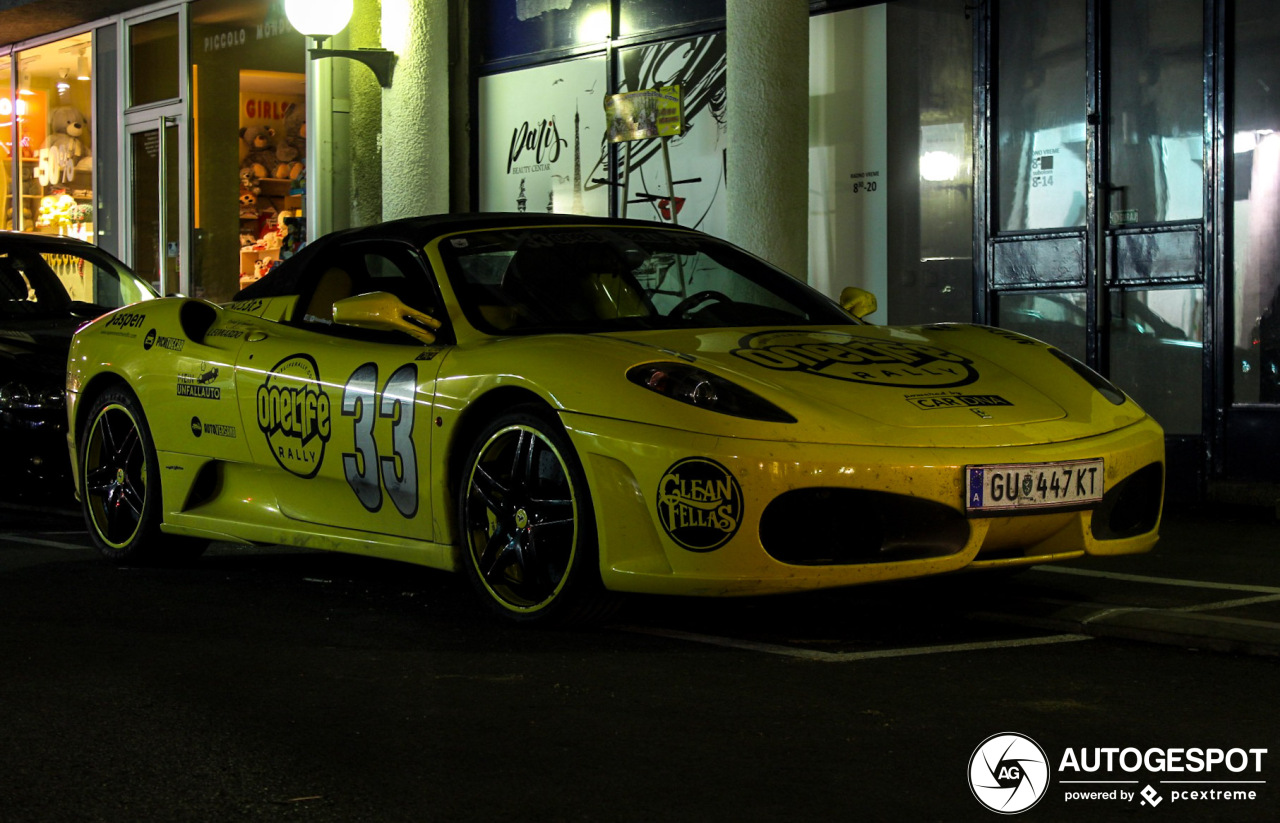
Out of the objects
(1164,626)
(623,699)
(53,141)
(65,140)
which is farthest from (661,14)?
(53,141)

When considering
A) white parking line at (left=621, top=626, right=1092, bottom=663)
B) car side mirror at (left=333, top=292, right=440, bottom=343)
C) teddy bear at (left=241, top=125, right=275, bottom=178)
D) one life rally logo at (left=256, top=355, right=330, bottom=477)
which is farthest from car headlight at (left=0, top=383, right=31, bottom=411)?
teddy bear at (left=241, top=125, right=275, bottom=178)

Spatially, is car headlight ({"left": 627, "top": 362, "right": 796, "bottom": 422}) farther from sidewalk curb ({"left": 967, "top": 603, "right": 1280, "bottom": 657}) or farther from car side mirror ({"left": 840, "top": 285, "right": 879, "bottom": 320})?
car side mirror ({"left": 840, "top": 285, "right": 879, "bottom": 320})

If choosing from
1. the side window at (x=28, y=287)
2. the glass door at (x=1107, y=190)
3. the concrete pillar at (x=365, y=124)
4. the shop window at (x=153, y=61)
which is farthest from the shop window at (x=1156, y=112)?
the shop window at (x=153, y=61)

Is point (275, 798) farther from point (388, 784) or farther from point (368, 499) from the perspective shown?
point (368, 499)

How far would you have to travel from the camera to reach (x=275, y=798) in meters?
3.47

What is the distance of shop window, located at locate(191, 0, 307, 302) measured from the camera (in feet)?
55.7

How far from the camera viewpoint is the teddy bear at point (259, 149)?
17.3 m

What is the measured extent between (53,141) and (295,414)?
1576 cm

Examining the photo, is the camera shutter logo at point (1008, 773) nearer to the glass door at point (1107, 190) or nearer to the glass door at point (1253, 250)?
the glass door at point (1253, 250)

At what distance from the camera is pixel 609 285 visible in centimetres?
605

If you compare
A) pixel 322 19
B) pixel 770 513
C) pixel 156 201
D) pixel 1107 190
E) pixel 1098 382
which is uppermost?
pixel 322 19

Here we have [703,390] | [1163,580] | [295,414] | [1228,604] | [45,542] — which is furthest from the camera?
[45,542]

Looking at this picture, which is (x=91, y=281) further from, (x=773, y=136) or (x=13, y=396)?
(x=773, y=136)

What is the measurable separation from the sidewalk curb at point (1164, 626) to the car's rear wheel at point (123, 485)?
130 inches
